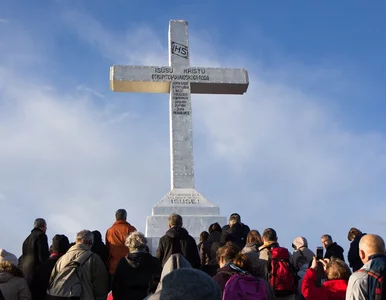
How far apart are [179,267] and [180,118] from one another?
8.85 m

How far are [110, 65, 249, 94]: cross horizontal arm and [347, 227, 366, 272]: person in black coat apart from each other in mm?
6273

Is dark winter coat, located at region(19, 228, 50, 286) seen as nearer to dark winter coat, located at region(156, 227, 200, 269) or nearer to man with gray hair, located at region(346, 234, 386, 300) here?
dark winter coat, located at region(156, 227, 200, 269)

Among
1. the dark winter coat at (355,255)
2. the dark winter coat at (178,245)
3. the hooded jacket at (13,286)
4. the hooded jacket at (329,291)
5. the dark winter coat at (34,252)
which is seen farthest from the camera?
the dark winter coat at (355,255)

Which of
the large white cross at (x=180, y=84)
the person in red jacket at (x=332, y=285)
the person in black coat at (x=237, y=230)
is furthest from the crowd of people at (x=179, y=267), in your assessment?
the large white cross at (x=180, y=84)

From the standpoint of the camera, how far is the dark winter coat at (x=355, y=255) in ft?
21.4

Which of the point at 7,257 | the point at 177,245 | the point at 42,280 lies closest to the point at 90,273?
the point at 42,280

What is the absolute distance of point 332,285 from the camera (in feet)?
15.2

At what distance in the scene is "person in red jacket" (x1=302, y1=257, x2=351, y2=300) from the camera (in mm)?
4578

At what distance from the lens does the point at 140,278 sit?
4.75 metres

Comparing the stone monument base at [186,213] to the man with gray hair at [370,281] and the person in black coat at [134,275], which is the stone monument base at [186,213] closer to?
the person in black coat at [134,275]

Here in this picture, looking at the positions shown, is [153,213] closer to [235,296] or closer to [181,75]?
[181,75]

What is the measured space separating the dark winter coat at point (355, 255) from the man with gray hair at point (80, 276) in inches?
134

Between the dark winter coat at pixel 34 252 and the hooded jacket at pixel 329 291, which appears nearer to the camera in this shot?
the hooded jacket at pixel 329 291

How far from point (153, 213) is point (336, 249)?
15.4ft
